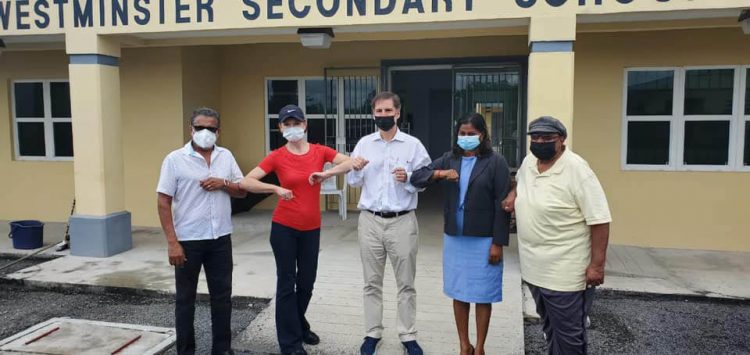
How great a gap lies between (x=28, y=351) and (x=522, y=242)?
3547 millimetres

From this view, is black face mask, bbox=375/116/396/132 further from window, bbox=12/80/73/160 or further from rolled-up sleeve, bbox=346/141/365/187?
window, bbox=12/80/73/160

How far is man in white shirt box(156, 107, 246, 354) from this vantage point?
3.69 metres

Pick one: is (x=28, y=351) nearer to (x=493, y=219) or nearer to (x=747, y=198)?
(x=493, y=219)

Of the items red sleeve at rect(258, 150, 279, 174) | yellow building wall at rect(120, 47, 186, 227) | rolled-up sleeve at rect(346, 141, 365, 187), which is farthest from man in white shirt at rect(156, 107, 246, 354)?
yellow building wall at rect(120, 47, 186, 227)

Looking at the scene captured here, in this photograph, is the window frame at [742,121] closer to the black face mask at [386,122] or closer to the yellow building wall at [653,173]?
the yellow building wall at [653,173]

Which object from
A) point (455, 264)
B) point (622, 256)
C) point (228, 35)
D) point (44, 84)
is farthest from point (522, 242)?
point (44, 84)

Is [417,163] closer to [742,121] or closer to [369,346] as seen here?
[369,346]

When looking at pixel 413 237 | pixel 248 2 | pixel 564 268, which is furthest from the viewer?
pixel 248 2

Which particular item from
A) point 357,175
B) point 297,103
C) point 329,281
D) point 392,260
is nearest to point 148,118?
point 297,103

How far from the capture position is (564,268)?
306cm

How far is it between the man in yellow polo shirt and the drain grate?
2.77m

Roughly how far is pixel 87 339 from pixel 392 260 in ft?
8.01

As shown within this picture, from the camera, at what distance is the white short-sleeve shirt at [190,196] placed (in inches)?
145

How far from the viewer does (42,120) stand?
909 centimetres
